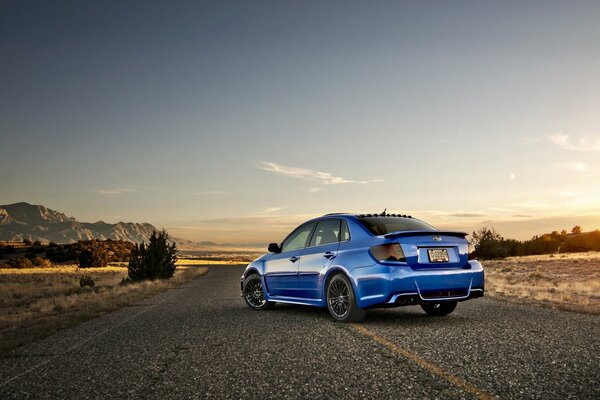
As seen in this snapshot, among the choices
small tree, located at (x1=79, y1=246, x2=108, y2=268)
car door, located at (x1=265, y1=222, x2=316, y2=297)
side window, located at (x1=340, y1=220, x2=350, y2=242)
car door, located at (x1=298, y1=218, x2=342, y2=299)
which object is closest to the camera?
side window, located at (x1=340, y1=220, x2=350, y2=242)

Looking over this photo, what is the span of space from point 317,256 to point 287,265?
1.07 meters

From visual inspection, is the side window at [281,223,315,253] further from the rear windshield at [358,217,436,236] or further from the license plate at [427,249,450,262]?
the license plate at [427,249,450,262]

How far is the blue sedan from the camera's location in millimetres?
7820

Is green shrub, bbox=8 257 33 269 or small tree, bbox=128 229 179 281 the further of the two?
green shrub, bbox=8 257 33 269

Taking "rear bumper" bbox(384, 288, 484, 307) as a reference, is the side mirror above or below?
above

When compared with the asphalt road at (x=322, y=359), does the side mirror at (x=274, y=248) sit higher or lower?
higher

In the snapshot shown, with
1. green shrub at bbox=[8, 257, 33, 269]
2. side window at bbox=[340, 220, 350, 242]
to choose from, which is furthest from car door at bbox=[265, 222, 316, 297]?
green shrub at bbox=[8, 257, 33, 269]

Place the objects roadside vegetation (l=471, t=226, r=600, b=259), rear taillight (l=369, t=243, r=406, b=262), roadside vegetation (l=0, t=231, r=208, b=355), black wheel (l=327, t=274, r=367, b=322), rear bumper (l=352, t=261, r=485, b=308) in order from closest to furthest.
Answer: rear bumper (l=352, t=261, r=485, b=308) < rear taillight (l=369, t=243, r=406, b=262) < black wheel (l=327, t=274, r=367, b=322) < roadside vegetation (l=0, t=231, r=208, b=355) < roadside vegetation (l=471, t=226, r=600, b=259)

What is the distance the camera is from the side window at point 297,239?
33.5ft

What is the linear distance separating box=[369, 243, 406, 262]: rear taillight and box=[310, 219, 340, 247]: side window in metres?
1.31

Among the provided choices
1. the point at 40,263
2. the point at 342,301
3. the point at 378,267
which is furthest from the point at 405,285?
the point at 40,263

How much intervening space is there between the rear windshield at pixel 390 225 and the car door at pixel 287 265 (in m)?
1.56

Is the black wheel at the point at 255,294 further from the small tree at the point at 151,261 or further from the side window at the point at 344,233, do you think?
the small tree at the point at 151,261

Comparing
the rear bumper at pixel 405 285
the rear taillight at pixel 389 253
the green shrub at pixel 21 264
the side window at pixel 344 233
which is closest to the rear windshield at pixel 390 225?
the side window at pixel 344 233
